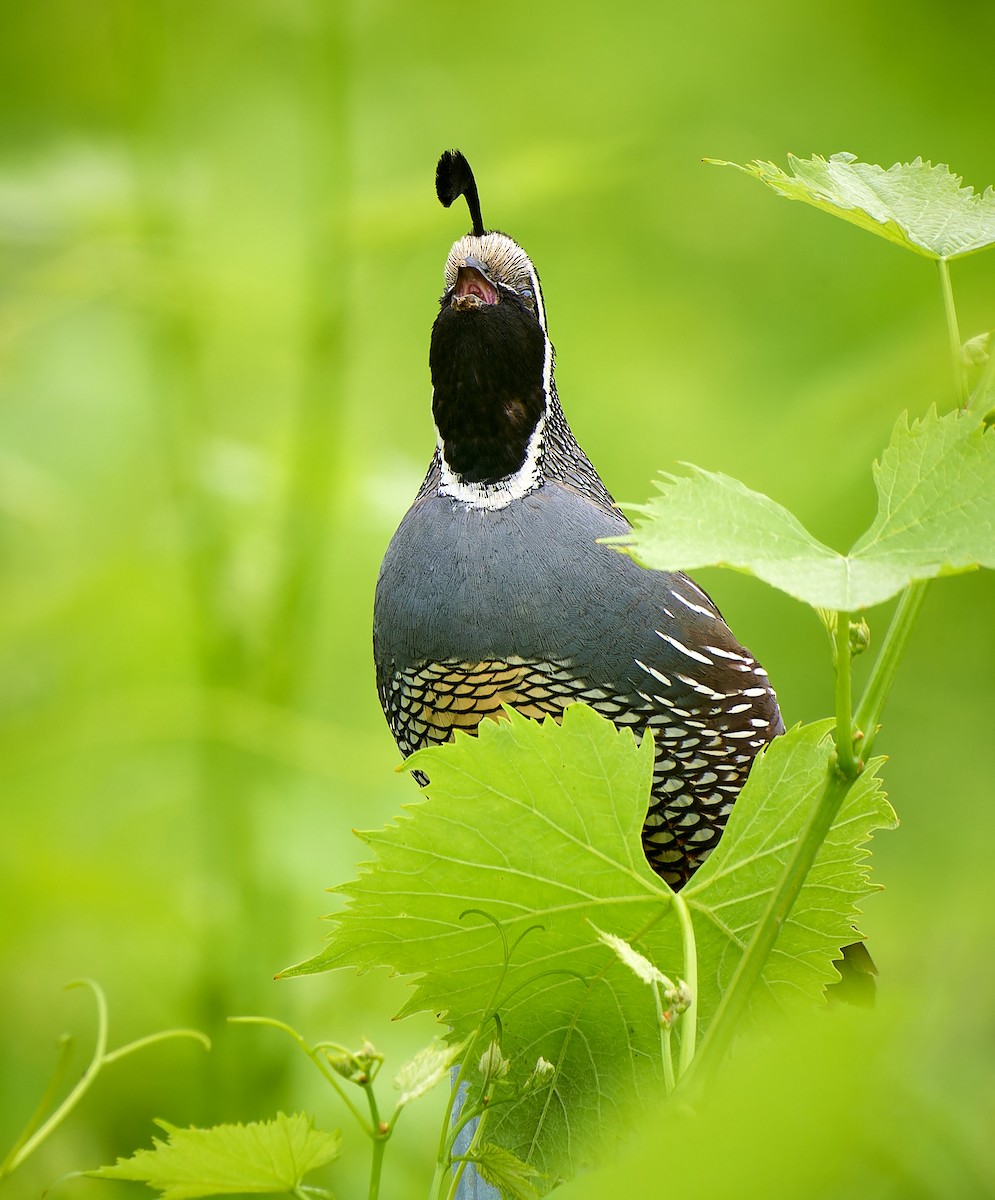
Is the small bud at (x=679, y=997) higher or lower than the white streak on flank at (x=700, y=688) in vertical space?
lower

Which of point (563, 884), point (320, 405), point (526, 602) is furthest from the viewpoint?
point (320, 405)

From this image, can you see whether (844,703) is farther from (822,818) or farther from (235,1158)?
(235,1158)

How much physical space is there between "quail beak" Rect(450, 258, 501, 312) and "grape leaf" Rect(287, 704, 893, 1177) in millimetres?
530

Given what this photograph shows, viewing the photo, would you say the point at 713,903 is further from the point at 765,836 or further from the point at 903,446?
the point at 903,446

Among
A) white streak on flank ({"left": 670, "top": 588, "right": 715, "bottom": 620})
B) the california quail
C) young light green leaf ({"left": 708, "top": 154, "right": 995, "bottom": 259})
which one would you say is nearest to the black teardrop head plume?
the california quail

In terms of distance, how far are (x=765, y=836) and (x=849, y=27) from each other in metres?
2.54

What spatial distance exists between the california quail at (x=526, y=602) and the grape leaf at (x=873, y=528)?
44 cm

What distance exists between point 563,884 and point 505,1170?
125mm

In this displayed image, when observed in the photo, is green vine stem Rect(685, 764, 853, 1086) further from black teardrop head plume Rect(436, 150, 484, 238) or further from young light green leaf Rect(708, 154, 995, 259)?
black teardrop head plume Rect(436, 150, 484, 238)

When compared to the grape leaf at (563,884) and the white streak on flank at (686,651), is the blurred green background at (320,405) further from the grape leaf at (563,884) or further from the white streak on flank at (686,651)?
the white streak on flank at (686,651)

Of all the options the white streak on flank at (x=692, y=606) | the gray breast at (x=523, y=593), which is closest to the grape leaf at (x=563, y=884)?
the gray breast at (x=523, y=593)

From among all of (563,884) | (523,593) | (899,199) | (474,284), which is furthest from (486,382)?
(563,884)

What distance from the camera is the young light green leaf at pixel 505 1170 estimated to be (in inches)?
23.8

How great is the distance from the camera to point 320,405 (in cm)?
154
